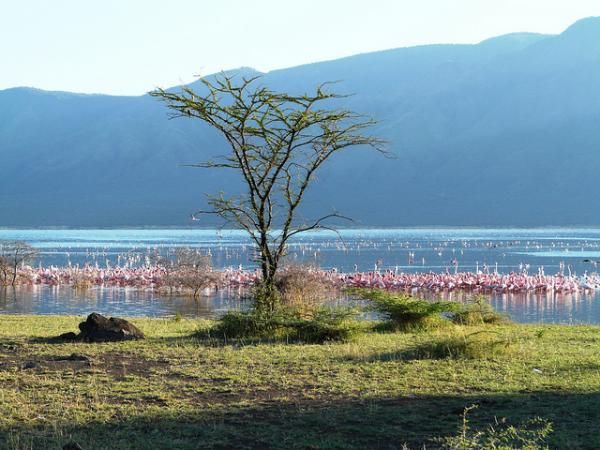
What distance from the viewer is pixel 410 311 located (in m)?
17.2

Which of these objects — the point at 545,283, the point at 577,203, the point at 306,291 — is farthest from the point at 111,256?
the point at 577,203

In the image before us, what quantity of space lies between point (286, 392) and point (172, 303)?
1923 centimetres

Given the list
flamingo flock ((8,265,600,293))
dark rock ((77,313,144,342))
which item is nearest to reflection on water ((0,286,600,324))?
flamingo flock ((8,265,600,293))

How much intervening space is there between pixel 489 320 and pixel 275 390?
9.20 metres

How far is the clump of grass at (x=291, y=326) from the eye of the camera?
1506 cm

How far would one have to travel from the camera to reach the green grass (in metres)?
8.33

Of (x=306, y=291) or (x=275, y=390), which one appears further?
(x=306, y=291)

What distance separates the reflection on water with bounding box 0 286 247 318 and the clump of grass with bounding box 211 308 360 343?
723cm

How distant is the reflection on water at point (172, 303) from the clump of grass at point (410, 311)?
5366mm

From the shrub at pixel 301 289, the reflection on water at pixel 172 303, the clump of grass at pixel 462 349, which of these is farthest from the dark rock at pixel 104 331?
the reflection on water at pixel 172 303

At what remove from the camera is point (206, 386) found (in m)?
10.6

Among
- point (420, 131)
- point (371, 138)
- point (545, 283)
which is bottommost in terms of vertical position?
point (545, 283)

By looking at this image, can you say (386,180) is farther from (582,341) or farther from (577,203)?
(582,341)

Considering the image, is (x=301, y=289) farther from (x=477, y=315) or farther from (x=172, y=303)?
(x=172, y=303)
